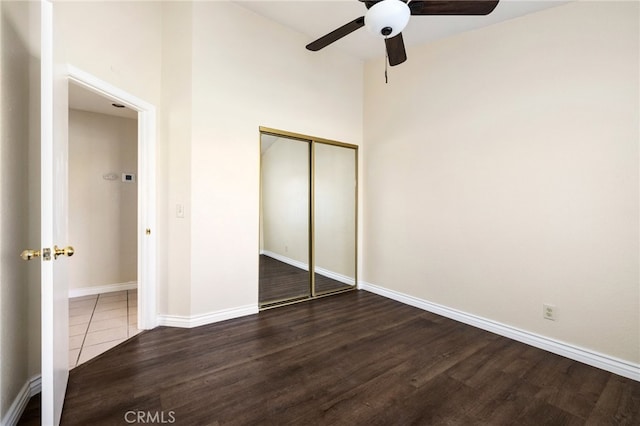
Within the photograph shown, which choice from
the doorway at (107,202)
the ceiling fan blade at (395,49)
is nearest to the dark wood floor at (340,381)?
the doorway at (107,202)

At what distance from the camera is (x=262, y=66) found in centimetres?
301

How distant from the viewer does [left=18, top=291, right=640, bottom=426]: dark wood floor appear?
162 cm

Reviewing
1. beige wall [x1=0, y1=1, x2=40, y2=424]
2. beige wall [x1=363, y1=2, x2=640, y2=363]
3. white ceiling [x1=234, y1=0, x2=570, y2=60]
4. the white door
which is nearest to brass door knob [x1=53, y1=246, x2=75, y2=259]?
the white door

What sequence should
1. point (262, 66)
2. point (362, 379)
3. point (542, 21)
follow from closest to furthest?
point (362, 379) < point (542, 21) < point (262, 66)

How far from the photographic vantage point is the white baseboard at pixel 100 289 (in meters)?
3.55

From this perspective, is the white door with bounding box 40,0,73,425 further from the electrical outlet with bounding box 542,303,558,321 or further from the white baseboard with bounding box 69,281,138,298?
the electrical outlet with bounding box 542,303,558,321

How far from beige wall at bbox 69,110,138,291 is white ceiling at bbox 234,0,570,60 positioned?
241 centimetres

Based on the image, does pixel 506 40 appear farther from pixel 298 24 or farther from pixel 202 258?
pixel 202 258

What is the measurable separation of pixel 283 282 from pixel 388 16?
2.82 meters

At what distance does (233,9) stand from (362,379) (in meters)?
3.41

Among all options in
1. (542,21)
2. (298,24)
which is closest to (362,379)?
(542,21)

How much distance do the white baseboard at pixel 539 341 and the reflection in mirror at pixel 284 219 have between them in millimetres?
1346

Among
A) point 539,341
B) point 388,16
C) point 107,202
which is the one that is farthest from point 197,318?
point 539,341

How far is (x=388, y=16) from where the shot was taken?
5.10ft
